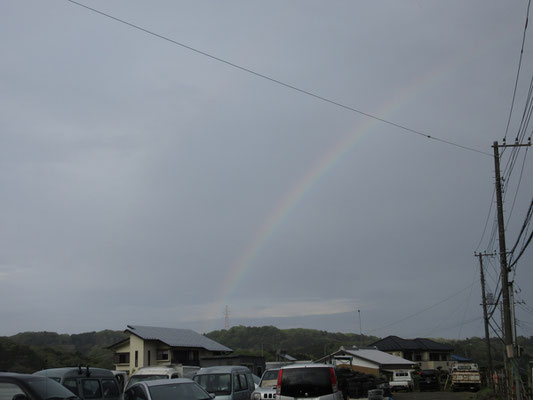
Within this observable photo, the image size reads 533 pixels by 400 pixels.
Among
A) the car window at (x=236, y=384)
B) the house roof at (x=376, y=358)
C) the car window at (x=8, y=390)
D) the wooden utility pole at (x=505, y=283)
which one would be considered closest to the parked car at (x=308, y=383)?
the car window at (x=236, y=384)

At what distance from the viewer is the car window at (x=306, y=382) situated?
13688 millimetres

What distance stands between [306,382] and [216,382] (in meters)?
6.00

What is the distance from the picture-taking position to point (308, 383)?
45.3ft

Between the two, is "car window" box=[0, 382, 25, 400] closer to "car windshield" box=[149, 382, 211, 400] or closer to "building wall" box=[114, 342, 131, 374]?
"car windshield" box=[149, 382, 211, 400]

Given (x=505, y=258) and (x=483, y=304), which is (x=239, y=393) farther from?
(x=483, y=304)

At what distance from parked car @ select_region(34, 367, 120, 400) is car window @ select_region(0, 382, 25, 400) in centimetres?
517

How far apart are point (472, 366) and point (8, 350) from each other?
37252 mm

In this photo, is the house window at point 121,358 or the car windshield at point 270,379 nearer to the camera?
the car windshield at point 270,379

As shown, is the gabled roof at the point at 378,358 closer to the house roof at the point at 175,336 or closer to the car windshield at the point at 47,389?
the house roof at the point at 175,336

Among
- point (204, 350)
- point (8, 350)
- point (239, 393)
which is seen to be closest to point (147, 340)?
point (204, 350)

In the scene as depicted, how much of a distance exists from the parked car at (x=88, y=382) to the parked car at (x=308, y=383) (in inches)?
187

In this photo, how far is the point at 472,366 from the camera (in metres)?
46.2

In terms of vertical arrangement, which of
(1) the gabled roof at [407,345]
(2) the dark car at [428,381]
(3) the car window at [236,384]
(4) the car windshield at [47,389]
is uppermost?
(4) the car windshield at [47,389]

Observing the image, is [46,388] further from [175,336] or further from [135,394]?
[175,336]
